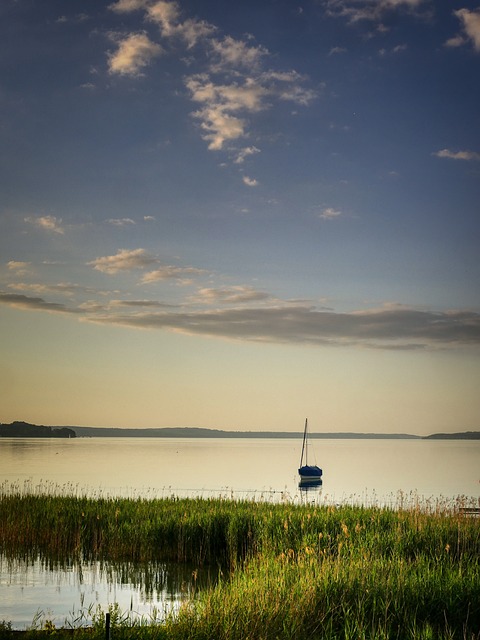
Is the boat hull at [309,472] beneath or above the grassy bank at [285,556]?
beneath

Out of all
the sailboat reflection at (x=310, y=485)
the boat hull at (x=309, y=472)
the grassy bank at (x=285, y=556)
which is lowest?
the sailboat reflection at (x=310, y=485)

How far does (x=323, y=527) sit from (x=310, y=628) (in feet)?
30.2

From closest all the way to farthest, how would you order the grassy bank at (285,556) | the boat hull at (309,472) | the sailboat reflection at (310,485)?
the grassy bank at (285,556) → the sailboat reflection at (310,485) → the boat hull at (309,472)

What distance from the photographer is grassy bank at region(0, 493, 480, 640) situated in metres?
11.3

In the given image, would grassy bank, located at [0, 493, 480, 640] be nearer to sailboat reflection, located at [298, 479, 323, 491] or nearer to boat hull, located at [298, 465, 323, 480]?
sailboat reflection, located at [298, 479, 323, 491]

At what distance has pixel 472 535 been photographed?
61.5 feet

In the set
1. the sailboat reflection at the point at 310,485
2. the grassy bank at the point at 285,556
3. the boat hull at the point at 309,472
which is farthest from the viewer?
the boat hull at the point at 309,472

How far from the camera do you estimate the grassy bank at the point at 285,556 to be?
36.9 ft

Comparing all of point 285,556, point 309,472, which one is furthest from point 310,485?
point 285,556

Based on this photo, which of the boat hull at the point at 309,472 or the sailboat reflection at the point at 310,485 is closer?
the sailboat reflection at the point at 310,485

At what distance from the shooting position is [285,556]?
16812 millimetres

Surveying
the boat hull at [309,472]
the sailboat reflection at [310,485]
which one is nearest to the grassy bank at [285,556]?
the sailboat reflection at [310,485]

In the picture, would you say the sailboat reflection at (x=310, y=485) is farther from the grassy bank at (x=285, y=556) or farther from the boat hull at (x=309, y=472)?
the grassy bank at (x=285, y=556)

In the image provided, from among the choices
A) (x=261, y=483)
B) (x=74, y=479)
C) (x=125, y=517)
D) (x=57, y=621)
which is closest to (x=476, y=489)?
(x=261, y=483)
